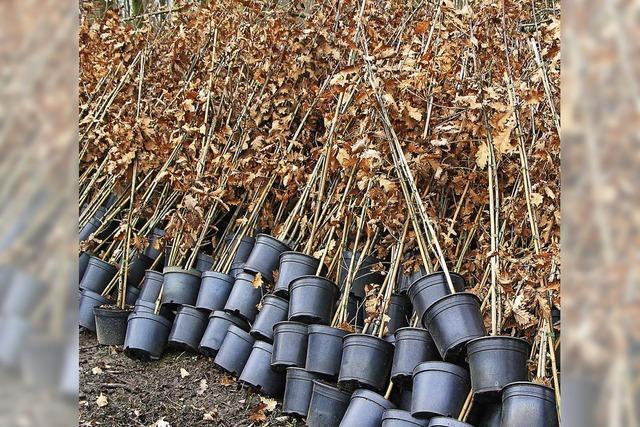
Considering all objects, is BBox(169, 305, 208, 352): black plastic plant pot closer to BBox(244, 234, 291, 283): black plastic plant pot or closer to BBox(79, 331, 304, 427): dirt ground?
BBox(79, 331, 304, 427): dirt ground

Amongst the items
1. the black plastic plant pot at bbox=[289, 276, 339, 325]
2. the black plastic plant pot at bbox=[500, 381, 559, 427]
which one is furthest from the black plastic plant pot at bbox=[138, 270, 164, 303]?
the black plastic plant pot at bbox=[500, 381, 559, 427]

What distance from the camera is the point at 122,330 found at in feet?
11.5

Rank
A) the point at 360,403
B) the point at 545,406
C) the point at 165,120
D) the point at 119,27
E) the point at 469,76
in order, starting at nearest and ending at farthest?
the point at 545,406, the point at 360,403, the point at 469,76, the point at 165,120, the point at 119,27

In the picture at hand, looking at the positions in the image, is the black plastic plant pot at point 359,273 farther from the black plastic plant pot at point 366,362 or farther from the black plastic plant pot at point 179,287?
the black plastic plant pot at point 179,287

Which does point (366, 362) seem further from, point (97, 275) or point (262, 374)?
point (97, 275)

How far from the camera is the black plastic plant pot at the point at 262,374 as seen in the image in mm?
2926

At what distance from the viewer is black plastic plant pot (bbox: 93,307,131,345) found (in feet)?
11.4

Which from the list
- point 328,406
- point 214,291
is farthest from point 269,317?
point 328,406

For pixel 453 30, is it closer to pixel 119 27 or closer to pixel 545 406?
pixel 545 406

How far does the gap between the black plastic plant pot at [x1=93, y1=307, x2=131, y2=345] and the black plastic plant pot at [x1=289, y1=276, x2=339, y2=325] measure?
3.80 feet

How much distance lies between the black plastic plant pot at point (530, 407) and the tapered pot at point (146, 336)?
195 centimetres
